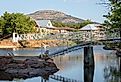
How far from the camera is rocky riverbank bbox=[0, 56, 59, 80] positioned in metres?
43.2

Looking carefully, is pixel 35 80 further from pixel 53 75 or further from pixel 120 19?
pixel 120 19

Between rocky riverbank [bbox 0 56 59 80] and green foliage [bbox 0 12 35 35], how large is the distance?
5699cm

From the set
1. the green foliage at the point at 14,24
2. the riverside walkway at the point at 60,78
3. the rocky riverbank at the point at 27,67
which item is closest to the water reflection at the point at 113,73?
the riverside walkway at the point at 60,78

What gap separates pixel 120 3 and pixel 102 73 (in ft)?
26.8

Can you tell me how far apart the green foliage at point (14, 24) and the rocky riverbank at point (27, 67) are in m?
57.0

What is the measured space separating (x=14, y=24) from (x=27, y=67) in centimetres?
6327

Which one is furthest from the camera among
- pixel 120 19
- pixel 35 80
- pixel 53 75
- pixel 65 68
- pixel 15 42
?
pixel 15 42

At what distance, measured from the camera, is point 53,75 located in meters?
43.3

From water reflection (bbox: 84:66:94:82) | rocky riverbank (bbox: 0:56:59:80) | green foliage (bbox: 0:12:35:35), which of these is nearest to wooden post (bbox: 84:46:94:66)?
water reflection (bbox: 84:66:94:82)

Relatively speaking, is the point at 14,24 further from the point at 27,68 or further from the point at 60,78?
the point at 60,78

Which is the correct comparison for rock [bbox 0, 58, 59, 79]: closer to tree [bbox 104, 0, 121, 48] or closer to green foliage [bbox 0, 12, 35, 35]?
tree [bbox 104, 0, 121, 48]

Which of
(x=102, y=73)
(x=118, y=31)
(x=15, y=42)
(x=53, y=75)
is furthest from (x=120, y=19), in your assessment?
(x=15, y=42)

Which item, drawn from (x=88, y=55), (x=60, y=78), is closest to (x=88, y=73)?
(x=88, y=55)

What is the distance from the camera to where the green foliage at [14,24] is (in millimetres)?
105875
